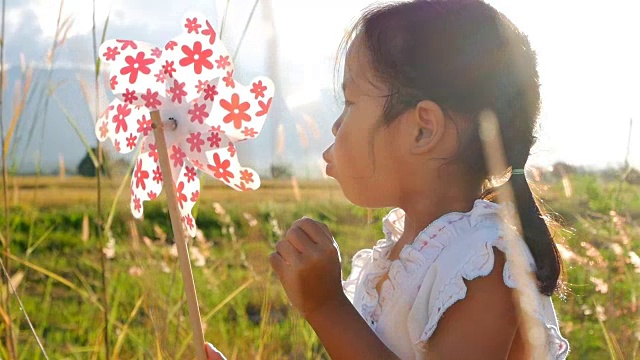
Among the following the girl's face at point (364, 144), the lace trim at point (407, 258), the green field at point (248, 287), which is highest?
the girl's face at point (364, 144)

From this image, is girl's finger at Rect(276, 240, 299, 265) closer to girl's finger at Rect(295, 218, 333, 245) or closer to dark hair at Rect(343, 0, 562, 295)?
girl's finger at Rect(295, 218, 333, 245)

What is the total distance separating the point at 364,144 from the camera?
112 cm

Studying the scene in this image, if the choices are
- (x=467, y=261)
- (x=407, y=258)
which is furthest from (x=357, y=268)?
(x=467, y=261)

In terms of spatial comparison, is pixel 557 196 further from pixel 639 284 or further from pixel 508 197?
pixel 508 197

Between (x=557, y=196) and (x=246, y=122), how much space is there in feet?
6.65

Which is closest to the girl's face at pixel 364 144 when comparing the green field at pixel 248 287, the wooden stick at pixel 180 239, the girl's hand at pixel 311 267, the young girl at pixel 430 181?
the young girl at pixel 430 181

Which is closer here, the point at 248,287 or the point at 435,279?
the point at 435,279

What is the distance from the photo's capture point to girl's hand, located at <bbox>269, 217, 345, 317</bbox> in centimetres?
104

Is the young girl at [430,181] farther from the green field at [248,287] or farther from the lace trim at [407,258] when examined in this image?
the green field at [248,287]

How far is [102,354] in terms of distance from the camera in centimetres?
203

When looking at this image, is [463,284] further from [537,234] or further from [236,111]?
[236,111]

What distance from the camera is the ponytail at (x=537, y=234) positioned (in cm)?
109

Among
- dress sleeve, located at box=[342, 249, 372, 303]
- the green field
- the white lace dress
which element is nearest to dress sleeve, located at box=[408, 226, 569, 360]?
the white lace dress

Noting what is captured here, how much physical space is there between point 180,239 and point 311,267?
152mm
